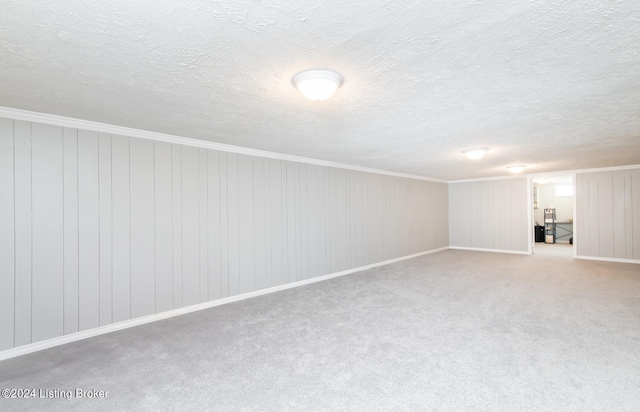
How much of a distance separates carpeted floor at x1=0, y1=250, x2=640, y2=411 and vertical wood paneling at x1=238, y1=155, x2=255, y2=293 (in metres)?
0.39

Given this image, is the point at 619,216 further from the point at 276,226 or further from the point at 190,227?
the point at 190,227

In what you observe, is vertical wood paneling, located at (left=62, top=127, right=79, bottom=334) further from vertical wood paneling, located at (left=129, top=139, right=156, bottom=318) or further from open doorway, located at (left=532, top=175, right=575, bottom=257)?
open doorway, located at (left=532, top=175, right=575, bottom=257)

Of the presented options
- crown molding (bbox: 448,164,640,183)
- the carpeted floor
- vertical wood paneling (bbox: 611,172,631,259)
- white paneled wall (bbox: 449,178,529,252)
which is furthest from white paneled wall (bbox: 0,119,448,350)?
vertical wood paneling (bbox: 611,172,631,259)

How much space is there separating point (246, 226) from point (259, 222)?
232mm

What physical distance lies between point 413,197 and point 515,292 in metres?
3.74

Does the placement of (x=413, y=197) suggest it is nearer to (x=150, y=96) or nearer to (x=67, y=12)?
(x=150, y=96)

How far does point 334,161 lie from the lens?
550 centimetres

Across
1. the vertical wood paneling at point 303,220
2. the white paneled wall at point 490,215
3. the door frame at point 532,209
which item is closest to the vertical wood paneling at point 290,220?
the vertical wood paneling at point 303,220

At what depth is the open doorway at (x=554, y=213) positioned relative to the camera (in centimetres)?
1034

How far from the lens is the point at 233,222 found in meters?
4.20

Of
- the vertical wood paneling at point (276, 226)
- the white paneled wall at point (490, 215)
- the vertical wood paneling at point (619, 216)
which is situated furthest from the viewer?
the white paneled wall at point (490, 215)

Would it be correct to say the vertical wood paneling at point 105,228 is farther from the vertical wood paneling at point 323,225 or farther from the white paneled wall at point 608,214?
the white paneled wall at point 608,214

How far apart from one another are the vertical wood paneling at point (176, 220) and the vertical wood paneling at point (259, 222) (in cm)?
109

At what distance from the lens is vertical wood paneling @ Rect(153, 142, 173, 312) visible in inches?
138
